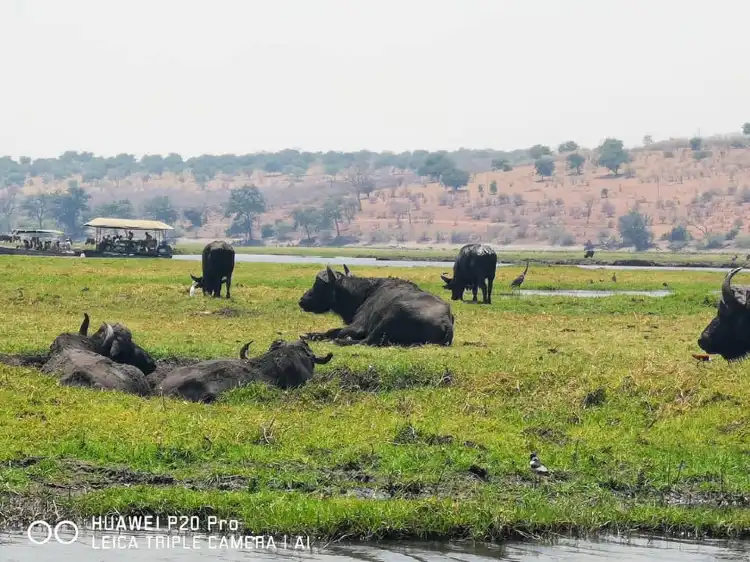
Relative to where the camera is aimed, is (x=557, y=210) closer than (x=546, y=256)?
No

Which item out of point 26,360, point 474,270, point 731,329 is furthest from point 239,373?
point 474,270

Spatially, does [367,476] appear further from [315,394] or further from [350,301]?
[350,301]

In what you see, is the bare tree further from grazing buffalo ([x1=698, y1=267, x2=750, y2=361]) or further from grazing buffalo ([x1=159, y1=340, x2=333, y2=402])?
grazing buffalo ([x1=159, y1=340, x2=333, y2=402])

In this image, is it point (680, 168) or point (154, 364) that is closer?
point (154, 364)

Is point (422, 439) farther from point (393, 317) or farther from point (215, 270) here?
point (215, 270)

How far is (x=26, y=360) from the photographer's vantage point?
50.2 feet

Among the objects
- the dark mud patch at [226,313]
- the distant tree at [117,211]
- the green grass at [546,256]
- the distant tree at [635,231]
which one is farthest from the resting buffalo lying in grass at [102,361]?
the distant tree at [117,211]

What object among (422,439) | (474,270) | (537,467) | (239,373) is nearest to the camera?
(537,467)

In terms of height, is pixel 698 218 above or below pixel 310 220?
above

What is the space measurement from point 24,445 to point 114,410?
1643 mm

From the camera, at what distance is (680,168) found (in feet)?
655

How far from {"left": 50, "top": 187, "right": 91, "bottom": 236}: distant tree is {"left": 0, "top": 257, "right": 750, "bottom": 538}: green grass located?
16014 centimetres

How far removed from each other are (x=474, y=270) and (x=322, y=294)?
8051 millimetres

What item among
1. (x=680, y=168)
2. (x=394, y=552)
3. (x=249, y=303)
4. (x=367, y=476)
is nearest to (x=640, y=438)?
(x=367, y=476)
